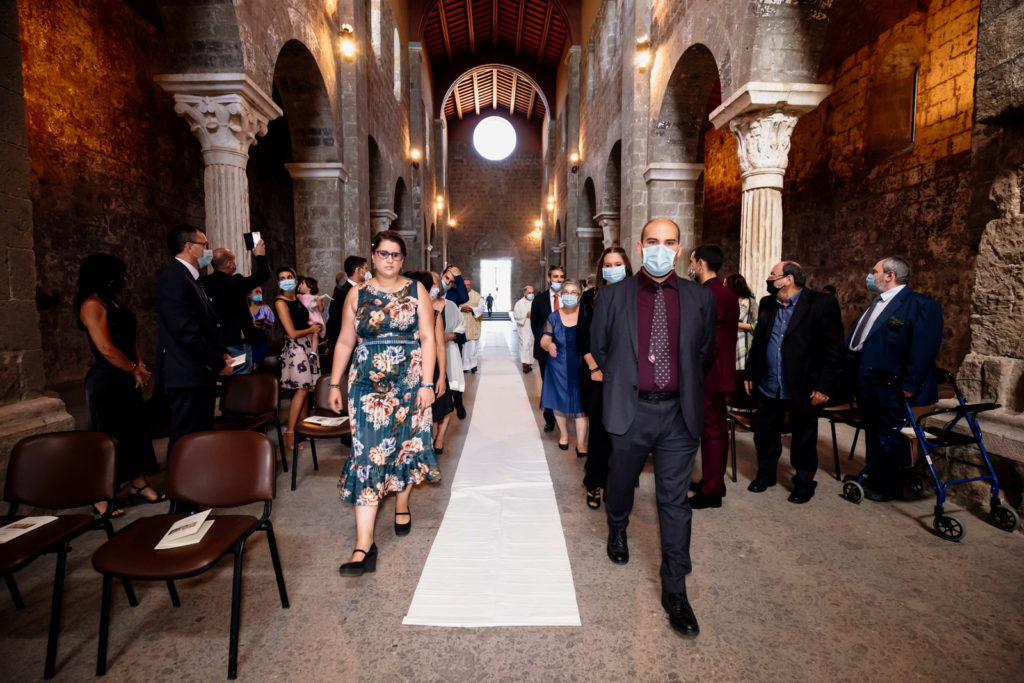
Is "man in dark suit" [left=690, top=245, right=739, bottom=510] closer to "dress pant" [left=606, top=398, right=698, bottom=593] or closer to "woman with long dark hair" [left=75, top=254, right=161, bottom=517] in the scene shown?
"dress pant" [left=606, top=398, right=698, bottom=593]

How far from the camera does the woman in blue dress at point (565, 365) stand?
3.95 metres

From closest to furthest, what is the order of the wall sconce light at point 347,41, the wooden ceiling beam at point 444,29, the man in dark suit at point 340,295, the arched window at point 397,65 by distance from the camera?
the man in dark suit at point 340,295 → the wall sconce light at point 347,41 → the arched window at point 397,65 → the wooden ceiling beam at point 444,29

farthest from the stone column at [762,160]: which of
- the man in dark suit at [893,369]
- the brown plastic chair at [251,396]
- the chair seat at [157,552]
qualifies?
the chair seat at [157,552]

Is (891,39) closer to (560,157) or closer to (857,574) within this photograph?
(857,574)

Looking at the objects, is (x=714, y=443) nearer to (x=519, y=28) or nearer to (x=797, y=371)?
(x=797, y=371)

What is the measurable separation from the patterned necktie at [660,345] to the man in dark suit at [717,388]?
3.16ft

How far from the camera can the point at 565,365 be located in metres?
4.04

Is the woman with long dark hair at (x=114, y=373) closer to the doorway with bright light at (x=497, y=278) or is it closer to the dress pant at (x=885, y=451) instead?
the dress pant at (x=885, y=451)

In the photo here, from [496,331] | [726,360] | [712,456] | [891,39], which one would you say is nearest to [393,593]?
[712,456]

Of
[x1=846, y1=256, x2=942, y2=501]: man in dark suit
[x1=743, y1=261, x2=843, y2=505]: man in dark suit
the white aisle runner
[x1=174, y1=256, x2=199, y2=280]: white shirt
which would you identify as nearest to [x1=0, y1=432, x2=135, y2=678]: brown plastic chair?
[x1=174, y1=256, x2=199, y2=280]: white shirt

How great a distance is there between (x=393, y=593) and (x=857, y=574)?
216 centimetres

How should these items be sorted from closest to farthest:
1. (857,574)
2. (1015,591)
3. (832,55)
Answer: (1015,591), (857,574), (832,55)

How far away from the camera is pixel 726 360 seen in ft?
10.1

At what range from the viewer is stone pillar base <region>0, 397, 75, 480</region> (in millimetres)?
2625
